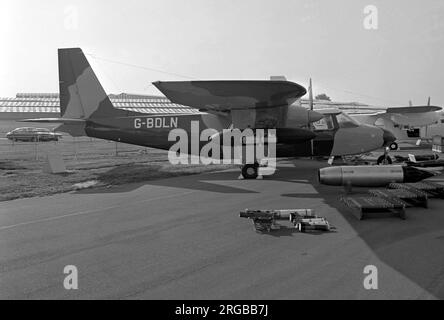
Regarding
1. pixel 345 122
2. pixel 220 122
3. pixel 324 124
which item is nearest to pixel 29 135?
pixel 220 122

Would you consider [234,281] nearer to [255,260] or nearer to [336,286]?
[255,260]

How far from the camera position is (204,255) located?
584 centimetres

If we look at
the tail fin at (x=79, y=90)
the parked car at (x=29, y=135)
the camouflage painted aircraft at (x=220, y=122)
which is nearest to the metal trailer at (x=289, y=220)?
the camouflage painted aircraft at (x=220, y=122)

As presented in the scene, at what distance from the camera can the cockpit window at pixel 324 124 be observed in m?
15.4

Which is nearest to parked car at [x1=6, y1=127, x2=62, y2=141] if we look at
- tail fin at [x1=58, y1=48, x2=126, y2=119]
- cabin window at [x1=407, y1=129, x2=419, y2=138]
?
tail fin at [x1=58, y1=48, x2=126, y2=119]

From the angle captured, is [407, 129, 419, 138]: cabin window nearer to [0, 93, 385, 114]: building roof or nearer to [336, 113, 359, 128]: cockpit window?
[336, 113, 359, 128]: cockpit window

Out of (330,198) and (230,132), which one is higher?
(230,132)

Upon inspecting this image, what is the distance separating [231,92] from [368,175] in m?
4.81

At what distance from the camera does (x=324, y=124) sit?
15.4m

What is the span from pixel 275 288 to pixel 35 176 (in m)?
13.5

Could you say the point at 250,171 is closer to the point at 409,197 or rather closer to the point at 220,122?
the point at 220,122

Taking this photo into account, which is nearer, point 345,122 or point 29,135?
point 345,122

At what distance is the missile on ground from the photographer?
33.8 feet
